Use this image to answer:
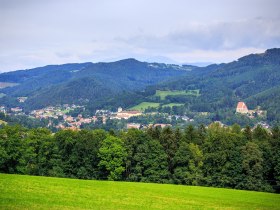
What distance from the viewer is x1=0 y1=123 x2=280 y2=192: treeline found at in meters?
58.3

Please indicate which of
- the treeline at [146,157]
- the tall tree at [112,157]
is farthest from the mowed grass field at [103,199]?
the tall tree at [112,157]

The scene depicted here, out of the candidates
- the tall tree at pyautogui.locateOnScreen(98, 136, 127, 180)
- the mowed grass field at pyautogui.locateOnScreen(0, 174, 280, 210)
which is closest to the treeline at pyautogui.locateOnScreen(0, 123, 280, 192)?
the tall tree at pyautogui.locateOnScreen(98, 136, 127, 180)

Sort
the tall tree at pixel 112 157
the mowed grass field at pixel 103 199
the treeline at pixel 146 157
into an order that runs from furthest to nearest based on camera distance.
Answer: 1. the tall tree at pixel 112 157
2. the treeline at pixel 146 157
3. the mowed grass field at pixel 103 199

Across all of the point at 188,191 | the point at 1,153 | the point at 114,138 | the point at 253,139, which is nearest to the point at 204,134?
the point at 253,139

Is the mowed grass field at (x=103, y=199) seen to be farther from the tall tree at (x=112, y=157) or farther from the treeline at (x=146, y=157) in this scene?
the tall tree at (x=112, y=157)

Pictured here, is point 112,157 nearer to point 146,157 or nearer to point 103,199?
point 146,157

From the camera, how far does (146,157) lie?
62.7m

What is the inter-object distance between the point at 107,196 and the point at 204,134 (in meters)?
39.4

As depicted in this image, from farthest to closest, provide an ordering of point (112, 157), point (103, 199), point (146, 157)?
point (146, 157)
point (112, 157)
point (103, 199)

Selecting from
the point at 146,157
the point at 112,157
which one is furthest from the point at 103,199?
the point at 146,157

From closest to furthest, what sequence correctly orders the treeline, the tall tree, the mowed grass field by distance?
the mowed grass field
the treeline
the tall tree

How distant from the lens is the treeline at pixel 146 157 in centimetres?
5831

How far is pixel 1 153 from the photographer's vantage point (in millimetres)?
57031

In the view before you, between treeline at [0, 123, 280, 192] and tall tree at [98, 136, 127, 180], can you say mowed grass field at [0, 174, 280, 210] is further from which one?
tall tree at [98, 136, 127, 180]
